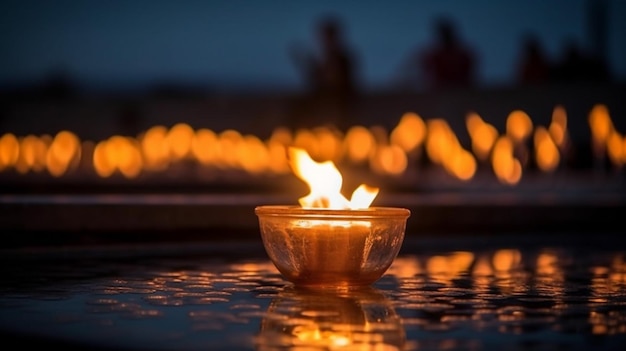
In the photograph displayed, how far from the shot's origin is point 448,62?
47.9 feet

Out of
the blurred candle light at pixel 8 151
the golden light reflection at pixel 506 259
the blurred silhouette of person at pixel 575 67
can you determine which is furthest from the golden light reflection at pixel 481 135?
the golden light reflection at pixel 506 259

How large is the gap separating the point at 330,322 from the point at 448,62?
11046mm

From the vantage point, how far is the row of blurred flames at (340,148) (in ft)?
45.6

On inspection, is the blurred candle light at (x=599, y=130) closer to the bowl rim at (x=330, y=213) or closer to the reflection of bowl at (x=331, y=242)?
the reflection of bowl at (x=331, y=242)

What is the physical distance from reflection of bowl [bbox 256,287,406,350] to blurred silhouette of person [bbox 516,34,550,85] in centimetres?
1102

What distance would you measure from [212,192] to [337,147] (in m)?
3.45

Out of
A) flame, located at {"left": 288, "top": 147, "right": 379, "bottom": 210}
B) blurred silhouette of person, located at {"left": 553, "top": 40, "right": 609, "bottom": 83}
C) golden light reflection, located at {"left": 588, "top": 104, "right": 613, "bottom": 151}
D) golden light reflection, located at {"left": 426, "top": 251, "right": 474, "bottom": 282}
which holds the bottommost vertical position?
golden light reflection, located at {"left": 426, "top": 251, "right": 474, "bottom": 282}

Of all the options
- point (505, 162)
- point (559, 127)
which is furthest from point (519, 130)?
point (505, 162)

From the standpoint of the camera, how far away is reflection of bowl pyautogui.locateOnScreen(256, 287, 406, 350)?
332cm

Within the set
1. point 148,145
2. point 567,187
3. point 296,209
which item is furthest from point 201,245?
point 148,145

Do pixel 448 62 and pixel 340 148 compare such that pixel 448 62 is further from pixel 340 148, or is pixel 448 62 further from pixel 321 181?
pixel 321 181

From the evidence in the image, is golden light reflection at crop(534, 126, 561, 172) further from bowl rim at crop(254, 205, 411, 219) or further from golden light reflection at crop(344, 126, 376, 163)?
→ bowl rim at crop(254, 205, 411, 219)

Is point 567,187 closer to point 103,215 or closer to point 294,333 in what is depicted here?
point 103,215

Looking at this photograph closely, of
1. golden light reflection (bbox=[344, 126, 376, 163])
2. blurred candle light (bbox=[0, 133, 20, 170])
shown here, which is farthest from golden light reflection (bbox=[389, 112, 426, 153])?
blurred candle light (bbox=[0, 133, 20, 170])
